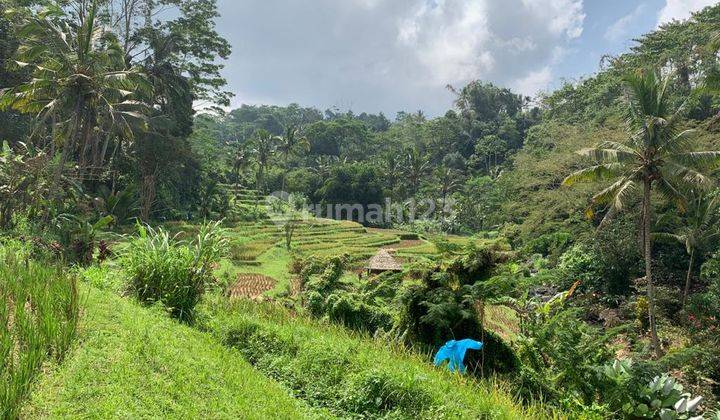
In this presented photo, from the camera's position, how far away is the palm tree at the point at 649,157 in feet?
41.7

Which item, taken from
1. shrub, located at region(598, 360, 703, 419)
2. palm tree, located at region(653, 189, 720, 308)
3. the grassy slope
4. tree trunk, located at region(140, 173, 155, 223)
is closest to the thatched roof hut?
palm tree, located at region(653, 189, 720, 308)

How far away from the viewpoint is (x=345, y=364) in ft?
19.3

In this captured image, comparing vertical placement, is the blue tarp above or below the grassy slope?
below

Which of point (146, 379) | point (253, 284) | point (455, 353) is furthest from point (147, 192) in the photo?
point (146, 379)

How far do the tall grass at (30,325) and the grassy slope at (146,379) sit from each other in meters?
0.15

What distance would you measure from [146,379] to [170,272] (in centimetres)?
A: 340

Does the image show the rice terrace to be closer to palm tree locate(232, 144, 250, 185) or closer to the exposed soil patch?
the exposed soil patch

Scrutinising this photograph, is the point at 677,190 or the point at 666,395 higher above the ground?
the point at 677,190

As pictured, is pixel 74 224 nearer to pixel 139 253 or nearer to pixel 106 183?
pixel 139 253

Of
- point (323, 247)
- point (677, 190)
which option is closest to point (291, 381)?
point (677, 190)

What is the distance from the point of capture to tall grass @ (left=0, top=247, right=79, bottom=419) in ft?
10.7

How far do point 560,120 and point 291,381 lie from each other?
38.0 metres

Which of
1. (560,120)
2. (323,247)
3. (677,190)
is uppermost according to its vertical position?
(560,120)

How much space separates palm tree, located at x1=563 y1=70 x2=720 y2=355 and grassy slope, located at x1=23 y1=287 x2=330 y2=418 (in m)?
11.4
